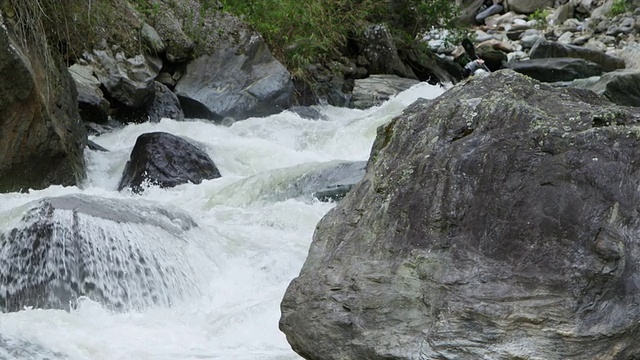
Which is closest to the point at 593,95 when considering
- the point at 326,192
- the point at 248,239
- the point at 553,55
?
the point at 248,239

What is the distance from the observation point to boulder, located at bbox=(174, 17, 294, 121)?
10.6m

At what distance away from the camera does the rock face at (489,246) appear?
270 centimetres

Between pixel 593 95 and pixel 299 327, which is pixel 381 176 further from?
pixel 593 95

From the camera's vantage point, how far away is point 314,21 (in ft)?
42.0

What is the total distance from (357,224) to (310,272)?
0.24 meters

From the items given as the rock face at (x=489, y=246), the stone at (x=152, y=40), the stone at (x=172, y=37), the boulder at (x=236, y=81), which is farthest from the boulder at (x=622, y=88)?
the rock face at (x=489, y=246)

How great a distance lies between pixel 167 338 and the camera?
4160mm

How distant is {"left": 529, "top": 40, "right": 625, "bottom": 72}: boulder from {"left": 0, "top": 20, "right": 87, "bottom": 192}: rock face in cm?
973

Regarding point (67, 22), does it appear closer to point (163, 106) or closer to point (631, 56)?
point (163, 106)

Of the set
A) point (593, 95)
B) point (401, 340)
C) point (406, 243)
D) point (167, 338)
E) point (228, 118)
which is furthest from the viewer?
point (228, 118)

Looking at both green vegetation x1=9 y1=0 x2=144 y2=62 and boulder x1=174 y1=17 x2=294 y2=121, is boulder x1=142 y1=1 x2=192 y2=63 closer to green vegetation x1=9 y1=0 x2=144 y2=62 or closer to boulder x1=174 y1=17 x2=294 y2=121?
boulder x1=174 y1=17 x2=294 y2=121

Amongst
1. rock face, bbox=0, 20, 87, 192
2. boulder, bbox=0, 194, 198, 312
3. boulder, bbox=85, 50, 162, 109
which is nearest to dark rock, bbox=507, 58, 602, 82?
boulder, bbox=85, 50, 162, 109

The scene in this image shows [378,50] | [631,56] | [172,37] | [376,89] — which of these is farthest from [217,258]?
[631,56]

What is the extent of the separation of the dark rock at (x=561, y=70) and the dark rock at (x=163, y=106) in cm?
597
